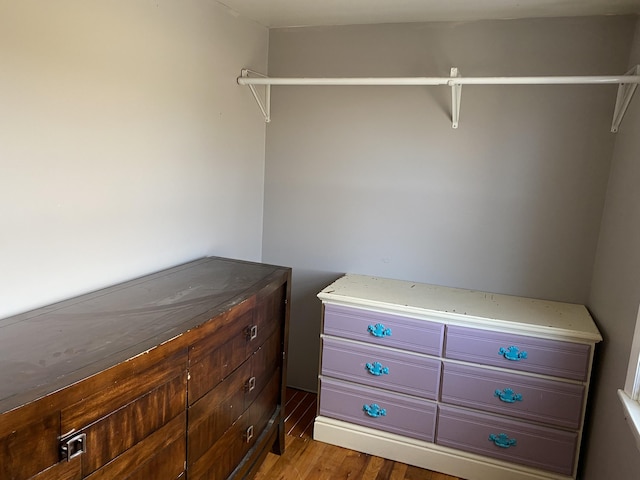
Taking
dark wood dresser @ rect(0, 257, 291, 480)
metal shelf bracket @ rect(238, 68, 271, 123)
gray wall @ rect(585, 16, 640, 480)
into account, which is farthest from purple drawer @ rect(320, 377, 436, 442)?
metal shelf bracket @ rect(238, 68, 271, 123)

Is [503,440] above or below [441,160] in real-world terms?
Answer: below

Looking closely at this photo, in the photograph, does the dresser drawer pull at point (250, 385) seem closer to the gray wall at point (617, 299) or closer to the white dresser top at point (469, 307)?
the white dresser top at point (469, 307)

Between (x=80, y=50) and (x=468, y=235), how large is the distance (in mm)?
1923

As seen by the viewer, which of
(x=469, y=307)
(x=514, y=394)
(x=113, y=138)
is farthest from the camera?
(x=469, y=307)

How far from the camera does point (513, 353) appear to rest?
2119mm

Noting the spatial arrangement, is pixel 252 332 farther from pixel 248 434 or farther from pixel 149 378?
pixel 149 378

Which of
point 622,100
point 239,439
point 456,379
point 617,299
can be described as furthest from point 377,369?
point 622,100

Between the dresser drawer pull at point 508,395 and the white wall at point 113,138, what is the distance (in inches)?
59.9

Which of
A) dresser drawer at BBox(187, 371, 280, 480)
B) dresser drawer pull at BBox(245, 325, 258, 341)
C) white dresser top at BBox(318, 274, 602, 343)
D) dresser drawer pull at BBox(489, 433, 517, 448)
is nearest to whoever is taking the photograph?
dresser drawer at BBox(187, 371, 280, 480)

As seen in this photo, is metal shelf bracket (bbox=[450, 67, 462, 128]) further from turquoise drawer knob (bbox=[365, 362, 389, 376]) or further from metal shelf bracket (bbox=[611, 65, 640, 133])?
turquoise drawer knob (bbox=[365, 362, 389, 376])

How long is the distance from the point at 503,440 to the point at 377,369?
65 cm

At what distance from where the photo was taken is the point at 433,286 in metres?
2.57

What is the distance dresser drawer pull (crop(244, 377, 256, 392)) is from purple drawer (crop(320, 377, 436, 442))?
604 mm

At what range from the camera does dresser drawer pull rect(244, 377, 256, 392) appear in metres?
1.89
